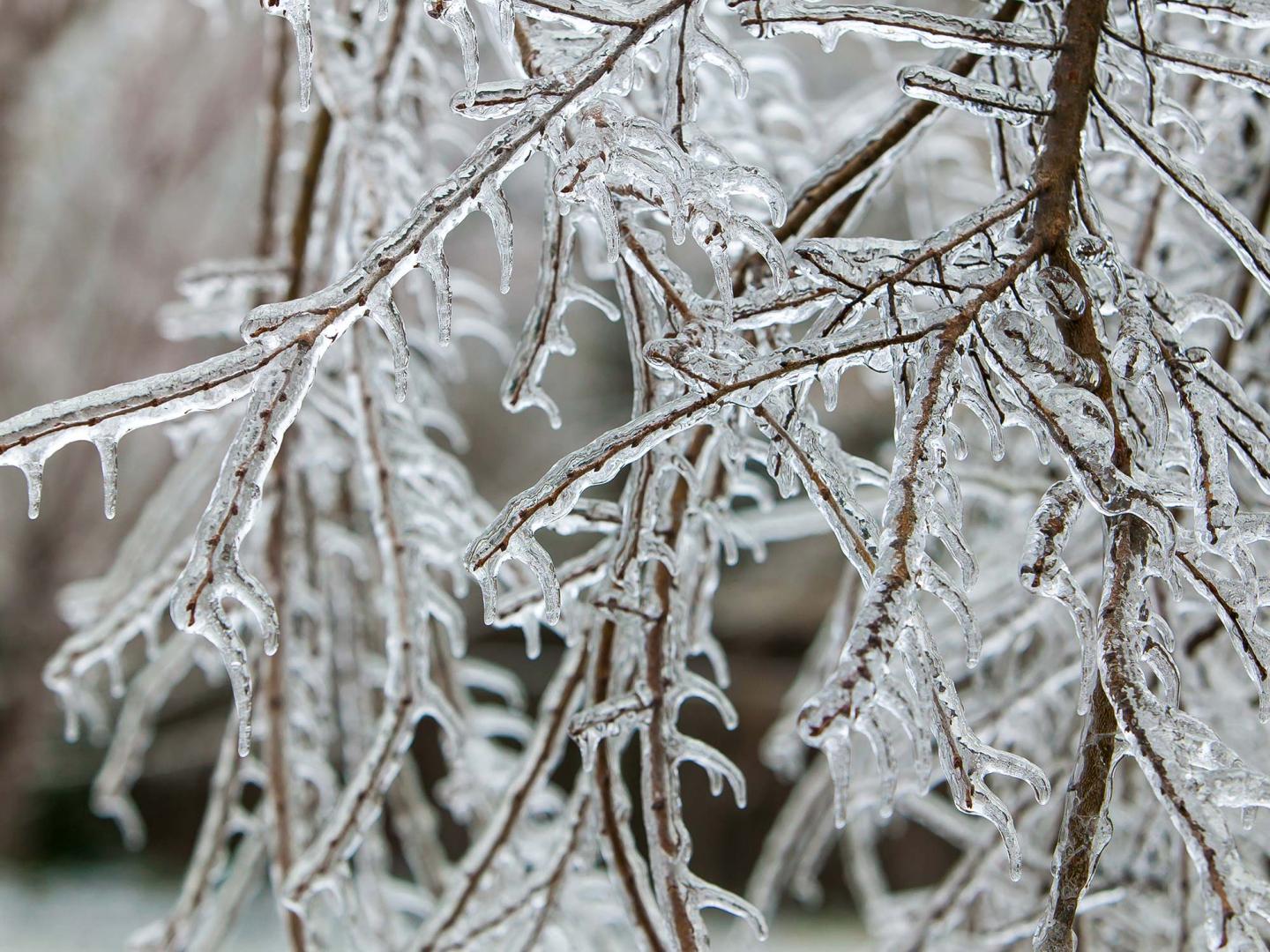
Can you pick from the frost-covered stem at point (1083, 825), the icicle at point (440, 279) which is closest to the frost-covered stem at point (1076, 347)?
the frost-covered stem at point (1083, 825)


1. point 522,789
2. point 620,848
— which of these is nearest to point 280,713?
point 522,789

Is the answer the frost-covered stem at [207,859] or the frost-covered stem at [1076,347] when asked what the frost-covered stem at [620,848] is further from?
the frost-covered stem at [207,859]

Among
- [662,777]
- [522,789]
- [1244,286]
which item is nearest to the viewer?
[662,777]

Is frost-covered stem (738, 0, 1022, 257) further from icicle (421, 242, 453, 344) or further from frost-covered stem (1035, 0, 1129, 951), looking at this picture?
icicle (421, 242, 453, 344)

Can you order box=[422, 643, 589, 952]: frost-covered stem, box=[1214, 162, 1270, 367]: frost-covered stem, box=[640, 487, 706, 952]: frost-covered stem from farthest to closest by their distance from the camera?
box=[1214, 162, 1270, 367]: frost-covered stem → box=[422, 643, 589, 952]: frost-covered stem → box=[640, 487, 706, 952]: frost-covered stem

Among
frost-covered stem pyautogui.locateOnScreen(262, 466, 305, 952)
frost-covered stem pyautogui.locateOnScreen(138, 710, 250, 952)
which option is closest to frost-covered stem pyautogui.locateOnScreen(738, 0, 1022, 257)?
frost-covered stem pyautogui.locateOnScreen(262, 466, 305, 952)

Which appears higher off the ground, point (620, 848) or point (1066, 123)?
point (1066, 123)

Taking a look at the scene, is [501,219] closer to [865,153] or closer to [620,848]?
[865,153]

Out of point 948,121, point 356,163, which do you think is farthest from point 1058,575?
point 948,121
